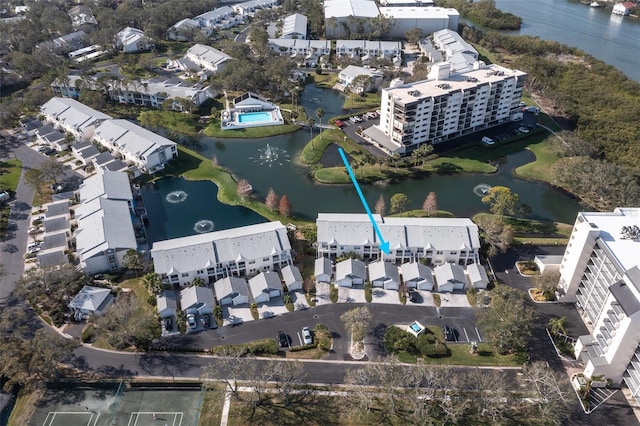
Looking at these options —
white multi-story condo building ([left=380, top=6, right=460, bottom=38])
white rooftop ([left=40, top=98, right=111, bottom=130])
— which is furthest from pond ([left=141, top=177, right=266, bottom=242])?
white multi-story condo building ([left=380, top=6, right=460, bottom=38])

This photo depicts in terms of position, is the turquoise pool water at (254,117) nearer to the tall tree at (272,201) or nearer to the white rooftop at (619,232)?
the tall tree at (272,201)

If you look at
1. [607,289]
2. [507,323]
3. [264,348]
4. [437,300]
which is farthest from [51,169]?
[607,289]

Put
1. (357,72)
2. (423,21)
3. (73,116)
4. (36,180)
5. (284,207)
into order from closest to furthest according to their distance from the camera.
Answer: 1. (284,207)
2. (36,180)
3. (73,116)
4. (357,72)
5. (423,21)

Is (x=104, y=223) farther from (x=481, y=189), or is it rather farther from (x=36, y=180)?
(x=481, y=189)

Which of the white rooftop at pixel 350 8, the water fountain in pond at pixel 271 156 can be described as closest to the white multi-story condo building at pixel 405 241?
the water fountain in pond at pixel 271 156

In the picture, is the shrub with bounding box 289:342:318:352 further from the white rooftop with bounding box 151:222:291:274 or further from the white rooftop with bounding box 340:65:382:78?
the white rooftop with bounding box 340:65:382:78

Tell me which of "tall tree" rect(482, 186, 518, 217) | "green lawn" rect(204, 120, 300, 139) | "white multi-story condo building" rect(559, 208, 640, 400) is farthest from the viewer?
"green lawn" rect(204, 120, 300, 139)

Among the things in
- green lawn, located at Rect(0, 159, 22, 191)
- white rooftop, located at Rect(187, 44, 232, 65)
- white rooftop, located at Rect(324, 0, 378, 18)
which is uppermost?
white rooftop, located at Rect(324, 0, 378, 18)
